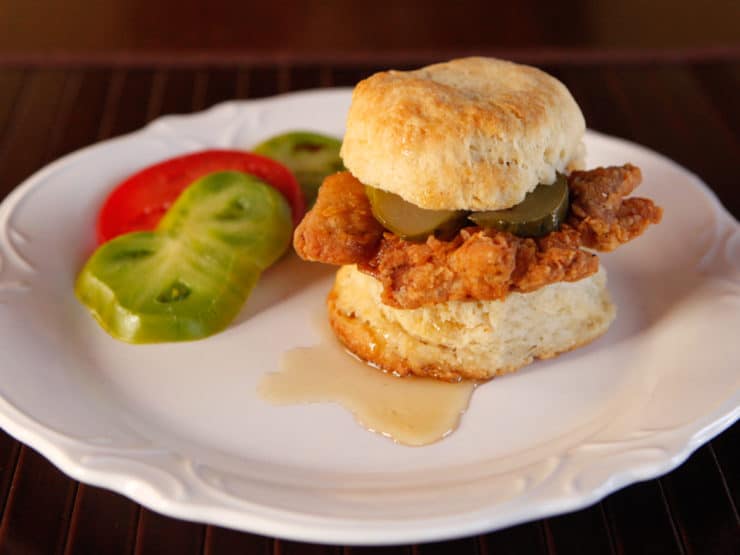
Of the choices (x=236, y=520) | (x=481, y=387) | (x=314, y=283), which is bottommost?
(x=314, y=283)

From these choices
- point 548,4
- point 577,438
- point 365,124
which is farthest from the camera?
point 548,4

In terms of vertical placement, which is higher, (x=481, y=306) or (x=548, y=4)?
(x=481, y=306)

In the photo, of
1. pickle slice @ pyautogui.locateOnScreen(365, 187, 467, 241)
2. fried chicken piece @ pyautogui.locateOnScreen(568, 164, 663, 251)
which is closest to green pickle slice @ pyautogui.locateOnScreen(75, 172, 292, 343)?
pickle slice @ pyautogui.locateOnScreen(365, 187, 467, 241)

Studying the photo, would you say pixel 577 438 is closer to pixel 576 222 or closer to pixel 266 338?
pixel 576 222

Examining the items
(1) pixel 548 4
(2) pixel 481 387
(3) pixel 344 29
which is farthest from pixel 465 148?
(1) pixel 548 4

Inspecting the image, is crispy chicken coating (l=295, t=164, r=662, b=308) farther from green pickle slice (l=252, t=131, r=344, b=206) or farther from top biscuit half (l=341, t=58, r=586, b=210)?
green pickle slice (l=252, t=131, r=344, b=206)

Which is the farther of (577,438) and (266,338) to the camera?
(266,338)

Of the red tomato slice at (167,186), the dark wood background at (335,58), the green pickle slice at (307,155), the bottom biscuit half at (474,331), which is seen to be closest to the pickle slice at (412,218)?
the bottom biscuit half at (474,331)
